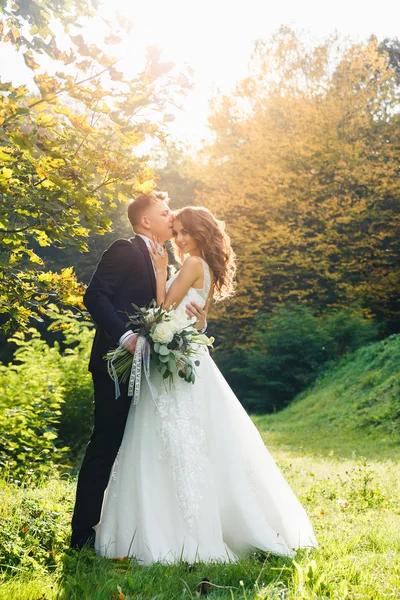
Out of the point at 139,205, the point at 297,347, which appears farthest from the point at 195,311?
the point at 297,347

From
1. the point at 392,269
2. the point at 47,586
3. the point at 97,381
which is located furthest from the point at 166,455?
the point at 392,269

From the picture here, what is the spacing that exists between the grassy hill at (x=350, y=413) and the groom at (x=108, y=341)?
208 inches

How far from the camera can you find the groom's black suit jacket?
12.0 ft

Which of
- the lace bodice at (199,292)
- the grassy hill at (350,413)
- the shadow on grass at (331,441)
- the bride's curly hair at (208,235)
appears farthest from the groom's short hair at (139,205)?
the grassy hill at (350,413)

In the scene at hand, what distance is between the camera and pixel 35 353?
834cm

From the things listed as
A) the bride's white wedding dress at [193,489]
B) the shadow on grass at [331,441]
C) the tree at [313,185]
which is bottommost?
the shadow on grass at [331,441]

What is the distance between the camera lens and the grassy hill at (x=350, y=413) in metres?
9.34

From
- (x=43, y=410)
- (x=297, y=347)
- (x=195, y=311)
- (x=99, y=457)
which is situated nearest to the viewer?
(x=99, y=457)

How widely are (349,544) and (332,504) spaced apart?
1.53 metres

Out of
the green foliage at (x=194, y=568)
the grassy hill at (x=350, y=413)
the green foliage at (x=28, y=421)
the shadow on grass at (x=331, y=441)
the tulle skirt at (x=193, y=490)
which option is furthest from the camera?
the grassy hill at (x=350, y=413)

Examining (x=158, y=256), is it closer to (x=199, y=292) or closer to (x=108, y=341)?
(x=199, y=292)

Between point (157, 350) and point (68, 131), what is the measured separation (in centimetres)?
123

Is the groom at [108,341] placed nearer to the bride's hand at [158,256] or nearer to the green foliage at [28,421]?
the bride's hand at [158,256]

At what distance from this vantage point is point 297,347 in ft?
50.9
